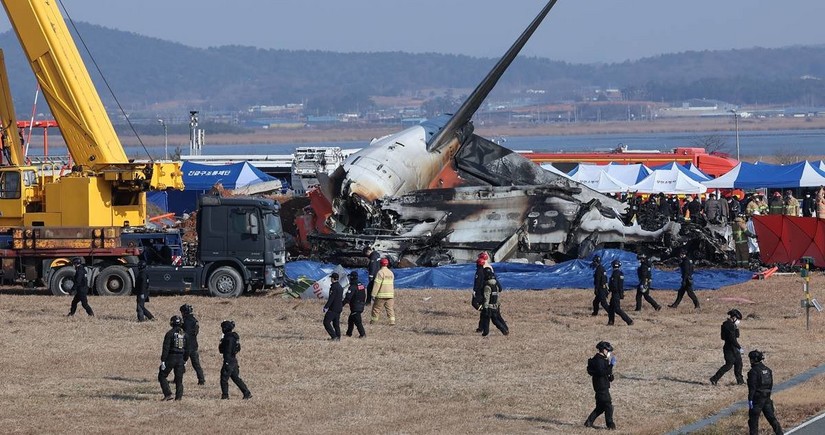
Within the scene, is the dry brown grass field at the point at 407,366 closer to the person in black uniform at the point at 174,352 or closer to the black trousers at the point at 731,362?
the black trousers at the point at 731,362

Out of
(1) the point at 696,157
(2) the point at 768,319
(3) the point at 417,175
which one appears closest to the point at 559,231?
(3) the point at 417,175

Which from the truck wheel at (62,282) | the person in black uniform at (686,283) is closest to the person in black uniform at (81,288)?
the truck wheel at (62,282)

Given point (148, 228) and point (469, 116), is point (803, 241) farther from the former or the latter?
point (148, 228)

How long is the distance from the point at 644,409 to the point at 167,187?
702 inches

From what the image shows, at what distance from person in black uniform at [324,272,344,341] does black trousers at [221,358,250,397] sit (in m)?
4.93

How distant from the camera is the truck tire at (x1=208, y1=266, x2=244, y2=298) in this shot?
31359 millimetres

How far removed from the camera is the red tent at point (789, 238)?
34.2m

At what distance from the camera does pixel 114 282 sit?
31.6 metres

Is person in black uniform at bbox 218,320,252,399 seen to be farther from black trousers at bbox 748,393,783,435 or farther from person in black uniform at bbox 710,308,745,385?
person in black uniform at bbox 710,308,745,385

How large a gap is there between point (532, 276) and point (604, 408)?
15.8 meters

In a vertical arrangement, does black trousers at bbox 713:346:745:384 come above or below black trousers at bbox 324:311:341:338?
below

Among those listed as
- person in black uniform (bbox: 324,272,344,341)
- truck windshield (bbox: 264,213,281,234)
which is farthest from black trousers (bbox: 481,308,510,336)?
truck windshield (bbox: 264,213,281,234)

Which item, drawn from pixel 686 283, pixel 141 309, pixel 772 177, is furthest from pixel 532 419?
pixel 772 177

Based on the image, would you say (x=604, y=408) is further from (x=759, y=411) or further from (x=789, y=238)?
(x=789, y=238)
